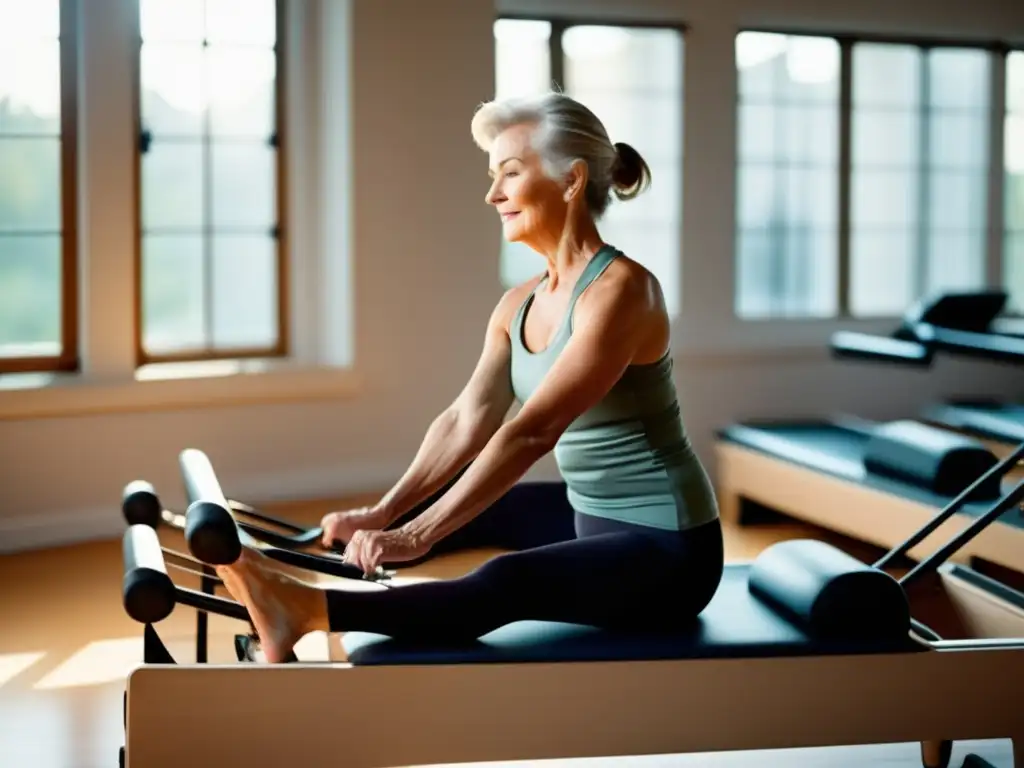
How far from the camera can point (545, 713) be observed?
2285 millimetres

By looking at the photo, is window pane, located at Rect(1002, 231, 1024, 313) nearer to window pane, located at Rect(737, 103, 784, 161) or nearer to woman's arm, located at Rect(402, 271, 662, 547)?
window pane, located at Rect(737, 103, 784, 161)

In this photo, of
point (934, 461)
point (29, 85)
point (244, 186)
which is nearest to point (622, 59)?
point (244, 186)

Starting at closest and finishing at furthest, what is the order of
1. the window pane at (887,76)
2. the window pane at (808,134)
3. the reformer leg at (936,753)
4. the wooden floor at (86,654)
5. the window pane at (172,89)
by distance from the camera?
the reformer leg at (936,753) < the wooden floor at (86,654) < the window pane at (172,89) < the window pane at (808,134) < the window pane at (887,76)

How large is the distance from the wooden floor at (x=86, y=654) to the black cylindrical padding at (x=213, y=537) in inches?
33.0

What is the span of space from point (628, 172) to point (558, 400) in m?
0.46

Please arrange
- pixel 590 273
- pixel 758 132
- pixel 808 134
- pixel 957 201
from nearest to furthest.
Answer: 1. pixel 590 273
2. pixel 758 132
3. pixel 808 134
4. pixel 957 201

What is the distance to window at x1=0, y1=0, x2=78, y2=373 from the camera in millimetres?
5121

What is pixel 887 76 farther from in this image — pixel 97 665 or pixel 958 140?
pixel 97 665

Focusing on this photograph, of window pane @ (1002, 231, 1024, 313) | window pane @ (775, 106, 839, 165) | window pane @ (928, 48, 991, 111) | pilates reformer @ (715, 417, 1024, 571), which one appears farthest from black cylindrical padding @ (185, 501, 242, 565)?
window pane @ (1002, 231, 1024, 313)

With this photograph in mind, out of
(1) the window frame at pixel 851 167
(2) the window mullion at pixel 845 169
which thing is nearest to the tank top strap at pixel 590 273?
(1) the window frame at pixel 851 167

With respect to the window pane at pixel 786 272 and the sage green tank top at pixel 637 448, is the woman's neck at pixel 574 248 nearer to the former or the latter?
the sage green tank top at pixel 637 448

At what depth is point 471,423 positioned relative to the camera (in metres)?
2.64

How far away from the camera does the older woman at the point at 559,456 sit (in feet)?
A: 7.50

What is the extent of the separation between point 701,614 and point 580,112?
867 mm
